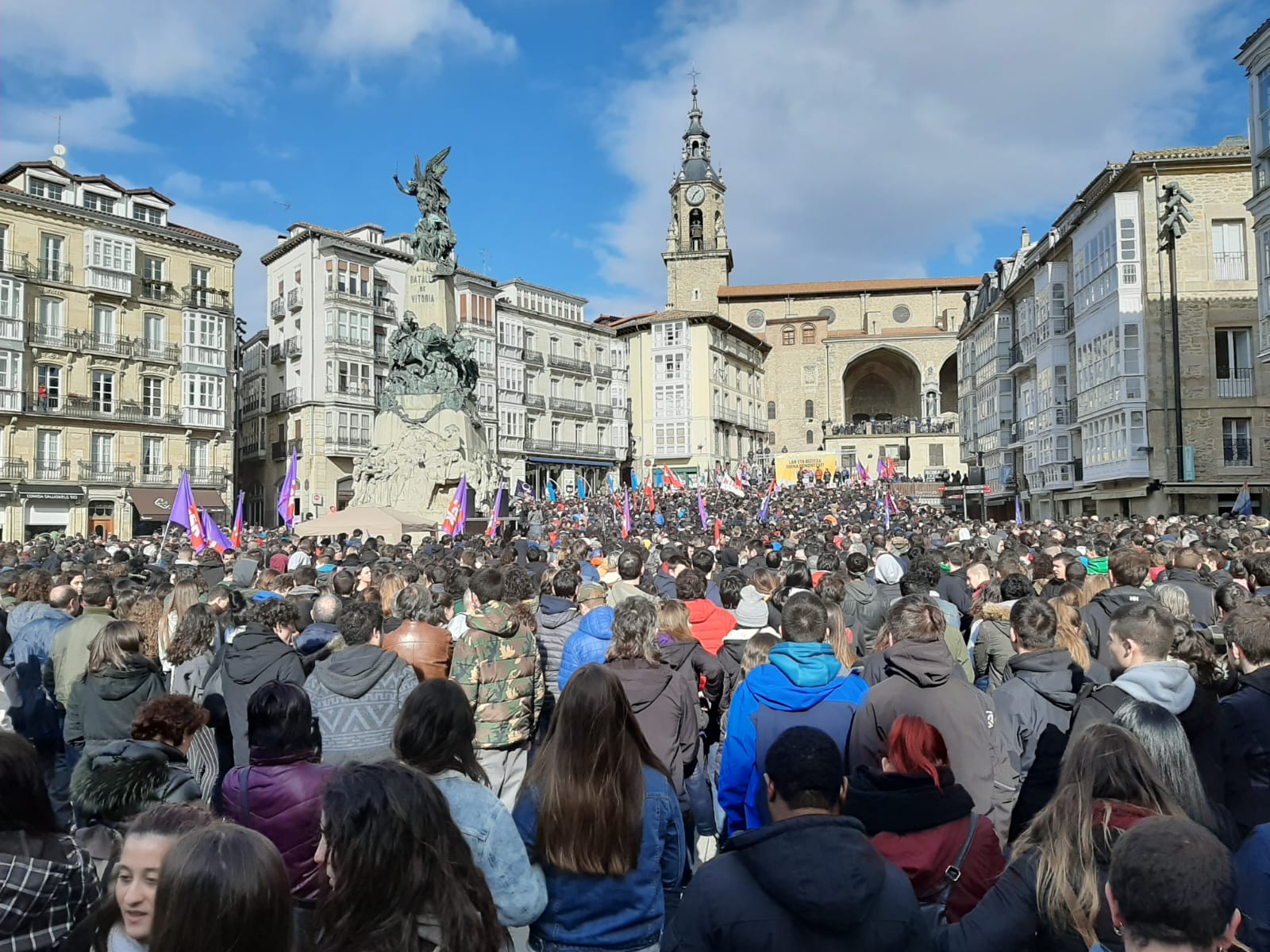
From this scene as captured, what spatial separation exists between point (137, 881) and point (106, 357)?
45.3 m

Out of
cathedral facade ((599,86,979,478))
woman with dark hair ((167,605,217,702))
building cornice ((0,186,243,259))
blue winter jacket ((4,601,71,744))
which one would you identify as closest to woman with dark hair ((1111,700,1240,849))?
woman with dark hair ((167,605,217,702))

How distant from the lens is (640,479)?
69.7m

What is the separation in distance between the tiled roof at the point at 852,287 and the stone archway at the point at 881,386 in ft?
24.2

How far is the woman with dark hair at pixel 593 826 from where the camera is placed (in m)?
3.00

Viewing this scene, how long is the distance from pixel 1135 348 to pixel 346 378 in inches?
1441

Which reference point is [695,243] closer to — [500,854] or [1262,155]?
[1262,155]

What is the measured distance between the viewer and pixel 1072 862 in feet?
8.42

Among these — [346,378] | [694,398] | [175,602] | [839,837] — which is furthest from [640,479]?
[839,837]

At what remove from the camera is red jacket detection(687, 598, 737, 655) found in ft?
22.5

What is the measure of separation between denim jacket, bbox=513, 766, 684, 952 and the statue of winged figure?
28.2m

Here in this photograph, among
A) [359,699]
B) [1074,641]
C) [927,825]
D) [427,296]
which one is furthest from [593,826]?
[427,296]

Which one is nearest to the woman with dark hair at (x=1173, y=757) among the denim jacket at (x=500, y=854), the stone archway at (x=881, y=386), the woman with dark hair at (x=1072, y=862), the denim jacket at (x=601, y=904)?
the woman with dark hair at (x=1072, y=862)

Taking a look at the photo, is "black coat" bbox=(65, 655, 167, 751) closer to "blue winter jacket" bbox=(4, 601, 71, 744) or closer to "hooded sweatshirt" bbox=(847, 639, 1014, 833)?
"blue winter jacket" bbox=(4, 601, 71, 744)

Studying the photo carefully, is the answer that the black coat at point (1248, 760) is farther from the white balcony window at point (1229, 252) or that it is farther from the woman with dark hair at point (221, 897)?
the white balcony window at point (1229, 252)
